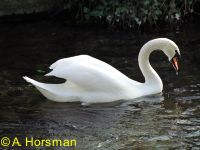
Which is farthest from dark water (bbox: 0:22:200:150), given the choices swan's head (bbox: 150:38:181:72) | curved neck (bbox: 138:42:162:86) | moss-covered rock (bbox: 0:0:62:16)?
moss-covered rock (bbox: 0:0:62:16)

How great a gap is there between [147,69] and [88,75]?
1105 mm

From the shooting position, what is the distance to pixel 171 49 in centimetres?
884

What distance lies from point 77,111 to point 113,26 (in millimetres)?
4526

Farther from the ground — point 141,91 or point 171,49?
point 171,49

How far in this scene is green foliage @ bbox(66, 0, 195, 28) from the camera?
11.9 meters

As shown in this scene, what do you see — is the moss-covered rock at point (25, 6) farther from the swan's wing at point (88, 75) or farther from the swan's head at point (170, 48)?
the swan's wing at point (88, 75)

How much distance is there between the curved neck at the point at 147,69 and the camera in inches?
345

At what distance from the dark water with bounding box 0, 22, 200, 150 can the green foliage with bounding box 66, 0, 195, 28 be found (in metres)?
0.45

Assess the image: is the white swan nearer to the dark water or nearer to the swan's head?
the dark water

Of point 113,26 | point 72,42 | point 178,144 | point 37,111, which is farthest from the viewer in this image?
point 113,26

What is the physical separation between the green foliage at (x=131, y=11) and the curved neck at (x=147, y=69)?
3.04 meters

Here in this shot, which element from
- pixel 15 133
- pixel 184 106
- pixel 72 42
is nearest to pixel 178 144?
pixel 184 106

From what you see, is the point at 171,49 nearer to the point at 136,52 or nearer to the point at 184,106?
the point at 184,106

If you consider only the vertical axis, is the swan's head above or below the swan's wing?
above
